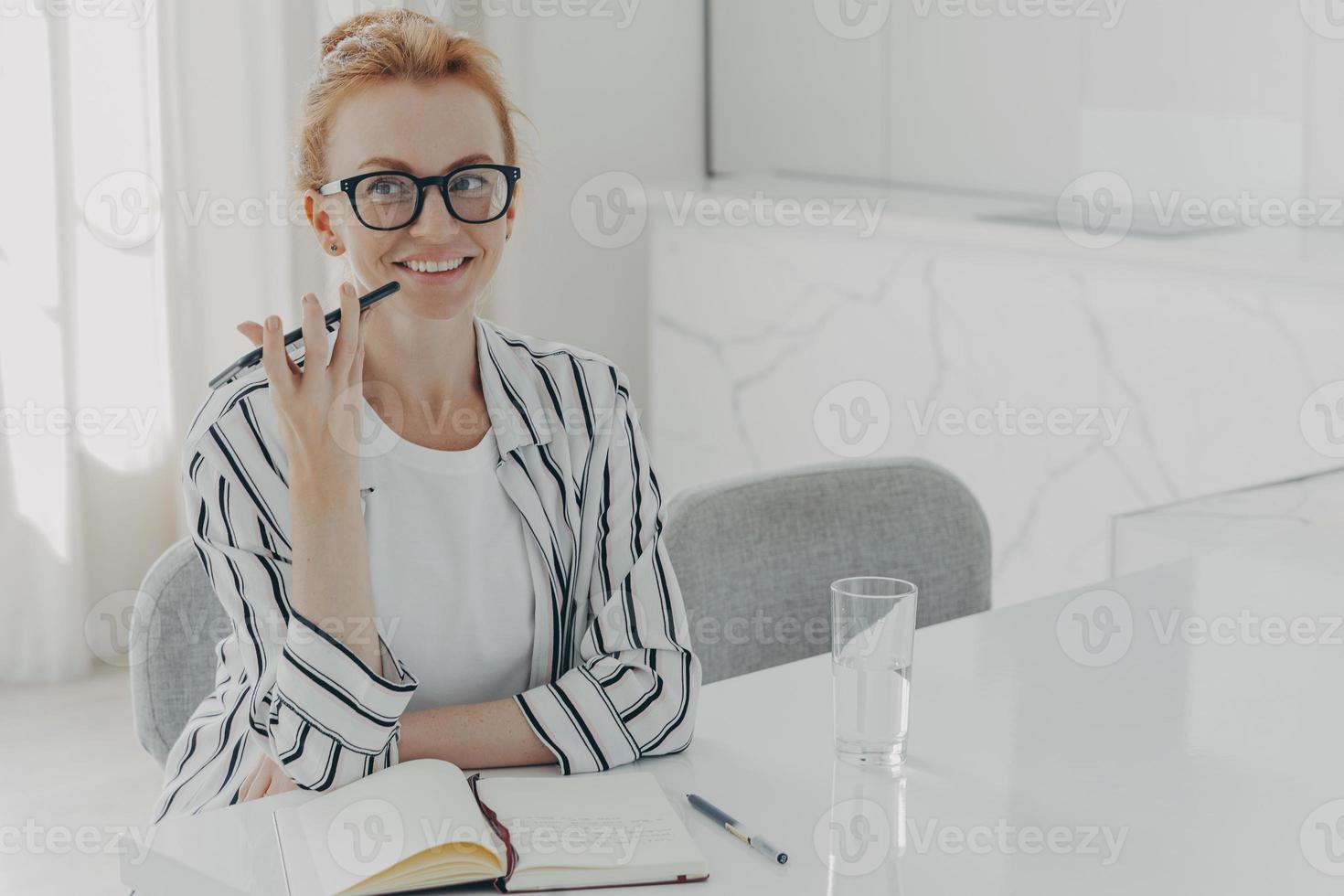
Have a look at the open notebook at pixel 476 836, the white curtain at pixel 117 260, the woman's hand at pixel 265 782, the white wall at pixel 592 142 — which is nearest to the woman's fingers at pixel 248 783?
the woman's hand at pixel 265 782

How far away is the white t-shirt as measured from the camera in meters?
1.28

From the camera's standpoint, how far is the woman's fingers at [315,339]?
1.15 metres

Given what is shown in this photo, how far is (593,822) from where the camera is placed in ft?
3.26

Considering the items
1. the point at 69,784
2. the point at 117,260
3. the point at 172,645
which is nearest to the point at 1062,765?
the point at 172,645

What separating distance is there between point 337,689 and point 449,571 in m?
0.20

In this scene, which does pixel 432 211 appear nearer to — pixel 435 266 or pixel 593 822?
pixel 435 266

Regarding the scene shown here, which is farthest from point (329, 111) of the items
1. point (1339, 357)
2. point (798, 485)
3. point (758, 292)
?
point (758, 292)

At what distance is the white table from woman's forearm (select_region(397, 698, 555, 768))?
83 millimetres

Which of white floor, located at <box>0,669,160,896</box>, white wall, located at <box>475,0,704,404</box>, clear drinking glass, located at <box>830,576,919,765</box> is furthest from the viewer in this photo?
white wall, located at <box>475,0,704,404</box>

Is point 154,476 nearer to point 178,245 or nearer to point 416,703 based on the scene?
point 178,245

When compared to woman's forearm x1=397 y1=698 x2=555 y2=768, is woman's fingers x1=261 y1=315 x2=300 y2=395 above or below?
above

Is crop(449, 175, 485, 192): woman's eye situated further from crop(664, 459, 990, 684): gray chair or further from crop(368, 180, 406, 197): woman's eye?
crop(664, 459, 990, 684): gray chair

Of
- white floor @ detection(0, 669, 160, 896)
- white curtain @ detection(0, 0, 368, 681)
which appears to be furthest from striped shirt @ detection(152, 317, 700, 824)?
white curtain @ detection(0, 0, 368, 681)

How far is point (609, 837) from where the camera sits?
3.16 ft
